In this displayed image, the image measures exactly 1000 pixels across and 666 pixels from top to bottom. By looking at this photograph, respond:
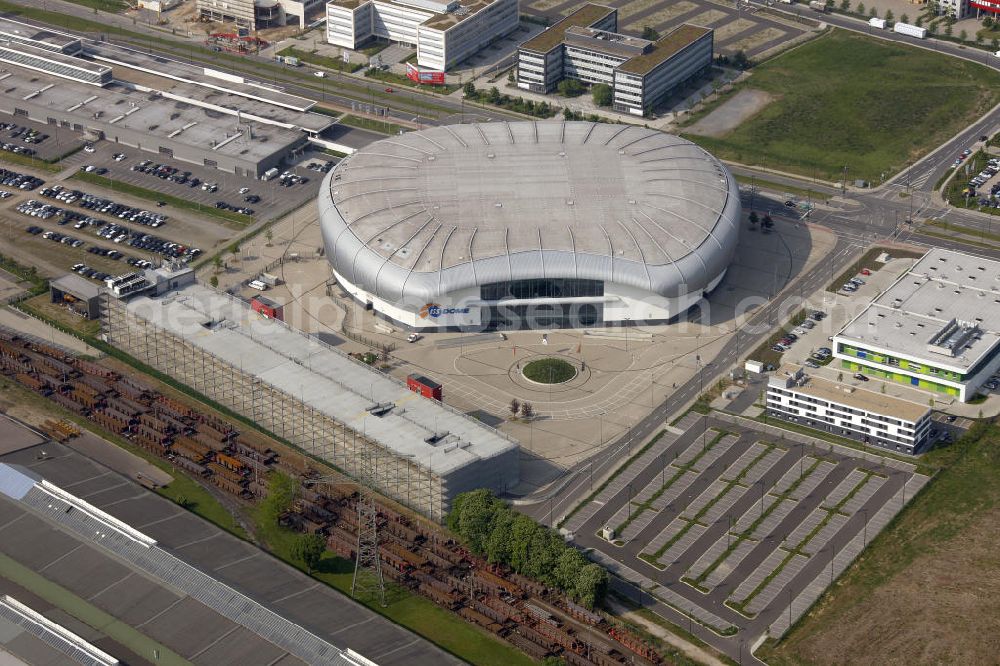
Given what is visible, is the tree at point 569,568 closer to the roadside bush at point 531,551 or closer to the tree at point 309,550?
the roadside bush at point 531,551

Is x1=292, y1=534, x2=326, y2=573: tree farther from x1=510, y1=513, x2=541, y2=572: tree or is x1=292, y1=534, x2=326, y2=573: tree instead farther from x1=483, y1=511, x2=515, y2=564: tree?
x1=510, y1=513, x2=541, y2=572: tree

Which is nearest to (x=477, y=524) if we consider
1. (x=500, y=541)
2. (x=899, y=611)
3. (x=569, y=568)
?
(x=500, y=541)

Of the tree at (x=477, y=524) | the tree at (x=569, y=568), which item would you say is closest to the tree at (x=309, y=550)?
the tree at (x=477, y=524)

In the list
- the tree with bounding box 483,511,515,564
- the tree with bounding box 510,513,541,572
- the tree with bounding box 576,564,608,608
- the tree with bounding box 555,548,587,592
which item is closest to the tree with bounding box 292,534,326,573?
the tree with bounding box 483,511,515,564

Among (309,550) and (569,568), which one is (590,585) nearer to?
(569,568)

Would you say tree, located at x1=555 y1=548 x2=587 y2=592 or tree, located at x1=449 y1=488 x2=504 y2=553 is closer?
tree, located at x1=555 y1=548 x2=587 y2=592
